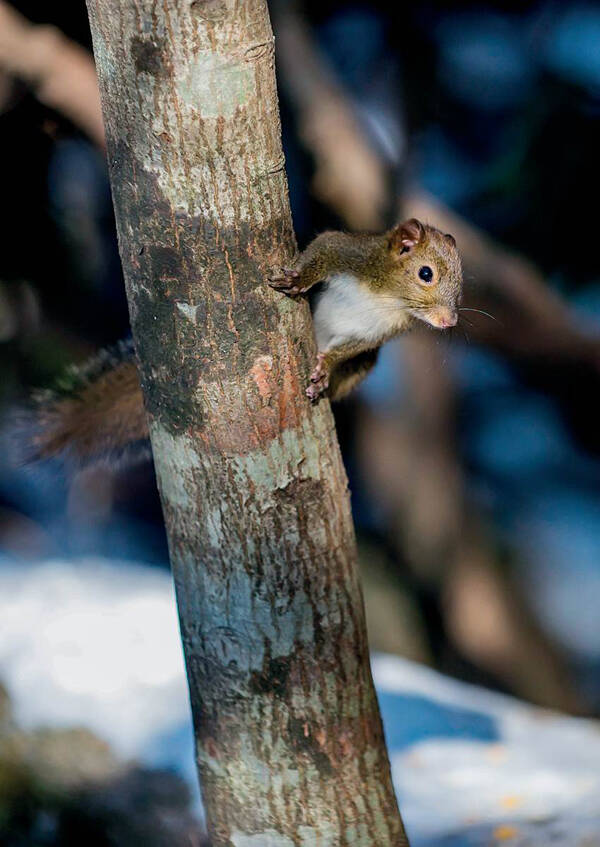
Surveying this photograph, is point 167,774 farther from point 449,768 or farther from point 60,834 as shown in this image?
point 449,768

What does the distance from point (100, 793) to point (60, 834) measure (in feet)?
0.77

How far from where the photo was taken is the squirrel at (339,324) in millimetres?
2197

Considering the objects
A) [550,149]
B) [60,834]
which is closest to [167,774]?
[60,834]

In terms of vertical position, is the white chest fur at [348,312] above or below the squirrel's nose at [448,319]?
above

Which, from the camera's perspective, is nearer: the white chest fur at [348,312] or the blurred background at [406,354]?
the white chest fur at [348,312]

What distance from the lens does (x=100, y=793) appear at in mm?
2977

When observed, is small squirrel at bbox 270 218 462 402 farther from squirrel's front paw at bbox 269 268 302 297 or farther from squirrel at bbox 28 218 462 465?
squirrel's front paw at bbox 269 268 302 297

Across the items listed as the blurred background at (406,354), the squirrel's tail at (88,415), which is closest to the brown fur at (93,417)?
the squirrel's tail at (88,415)

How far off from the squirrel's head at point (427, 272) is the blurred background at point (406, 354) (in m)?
1.13

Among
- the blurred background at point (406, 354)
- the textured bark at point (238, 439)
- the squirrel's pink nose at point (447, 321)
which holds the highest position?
the blurred background at point (406, 354)

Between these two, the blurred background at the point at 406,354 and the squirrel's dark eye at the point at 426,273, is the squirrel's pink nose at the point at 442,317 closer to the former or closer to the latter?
the squirrel's dark eye at the point at 426,273

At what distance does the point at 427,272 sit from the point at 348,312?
0.21 m

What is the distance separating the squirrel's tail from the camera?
7.86ft

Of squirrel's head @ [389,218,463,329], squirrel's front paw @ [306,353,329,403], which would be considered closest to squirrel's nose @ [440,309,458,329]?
squirrel's head @ [389,218,463,329]
